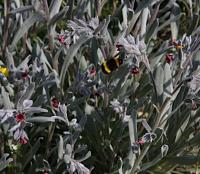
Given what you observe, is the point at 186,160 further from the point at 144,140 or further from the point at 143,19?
the point at 143,19

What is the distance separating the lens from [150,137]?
1.68m

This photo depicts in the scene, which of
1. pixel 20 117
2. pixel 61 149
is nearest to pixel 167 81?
pixel 61 149

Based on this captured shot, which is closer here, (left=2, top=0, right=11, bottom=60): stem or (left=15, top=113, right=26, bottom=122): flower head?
(left=15, top=113, right=26, bottom=122): flower head

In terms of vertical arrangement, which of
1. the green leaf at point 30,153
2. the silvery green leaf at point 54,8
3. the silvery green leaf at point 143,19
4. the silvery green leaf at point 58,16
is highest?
the silvery green leaf at point 54,8

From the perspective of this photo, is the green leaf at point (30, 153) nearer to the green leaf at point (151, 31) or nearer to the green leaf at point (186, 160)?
the green leaf at point (186, 160)

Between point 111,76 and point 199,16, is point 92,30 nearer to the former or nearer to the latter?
point 111,76

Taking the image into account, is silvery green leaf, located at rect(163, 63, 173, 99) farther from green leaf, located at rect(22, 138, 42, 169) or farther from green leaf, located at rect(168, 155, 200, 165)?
green leaf, located at rect(22, 138, 42, 169)

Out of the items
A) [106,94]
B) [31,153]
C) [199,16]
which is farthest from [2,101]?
[199,16]

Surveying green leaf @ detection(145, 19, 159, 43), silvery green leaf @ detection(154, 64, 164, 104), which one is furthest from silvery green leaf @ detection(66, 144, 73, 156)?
green leaf @ detection(145, 19, 159, 43)

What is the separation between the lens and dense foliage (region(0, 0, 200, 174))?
5.64 feet

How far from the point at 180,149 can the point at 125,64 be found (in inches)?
18.6

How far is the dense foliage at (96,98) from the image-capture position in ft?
5.64

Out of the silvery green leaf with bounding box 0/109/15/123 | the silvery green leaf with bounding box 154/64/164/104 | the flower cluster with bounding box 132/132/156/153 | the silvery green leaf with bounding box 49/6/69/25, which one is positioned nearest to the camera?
the silvery green leaf with bounding box 0/109/15/123

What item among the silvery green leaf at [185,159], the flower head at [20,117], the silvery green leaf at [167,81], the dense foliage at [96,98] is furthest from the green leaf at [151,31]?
the flower head at [20,117]
